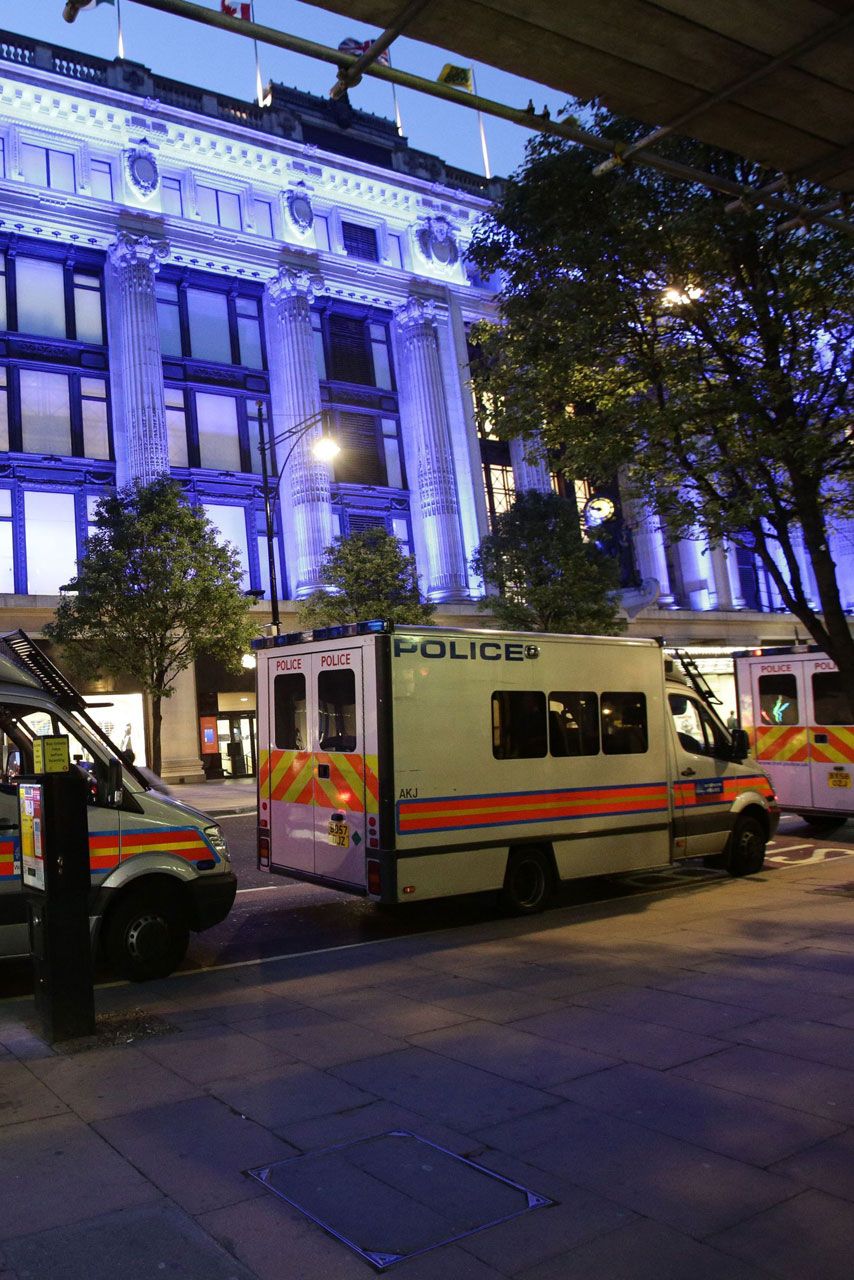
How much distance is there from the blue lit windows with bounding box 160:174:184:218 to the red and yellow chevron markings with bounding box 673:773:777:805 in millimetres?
30575

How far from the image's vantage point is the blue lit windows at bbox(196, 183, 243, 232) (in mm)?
35688

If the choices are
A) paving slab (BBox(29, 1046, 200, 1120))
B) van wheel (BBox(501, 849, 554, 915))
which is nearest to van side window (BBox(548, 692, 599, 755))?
van wheel (BBox(501, 849, 554, 915))

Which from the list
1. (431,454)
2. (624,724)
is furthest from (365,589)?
(624,724)

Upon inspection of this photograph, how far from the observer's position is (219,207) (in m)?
36.1

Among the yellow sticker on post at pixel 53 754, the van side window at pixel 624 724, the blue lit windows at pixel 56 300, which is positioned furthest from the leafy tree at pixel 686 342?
the blue lit windows at pixel 56 300

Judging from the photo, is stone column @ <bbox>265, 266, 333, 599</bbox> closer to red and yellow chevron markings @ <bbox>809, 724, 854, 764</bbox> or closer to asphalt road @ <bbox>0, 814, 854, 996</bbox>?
asphalt road @ <bbox>0, 814, 854, 996</bbox>

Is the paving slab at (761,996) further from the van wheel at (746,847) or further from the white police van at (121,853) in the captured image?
the van wheel at (746,847)

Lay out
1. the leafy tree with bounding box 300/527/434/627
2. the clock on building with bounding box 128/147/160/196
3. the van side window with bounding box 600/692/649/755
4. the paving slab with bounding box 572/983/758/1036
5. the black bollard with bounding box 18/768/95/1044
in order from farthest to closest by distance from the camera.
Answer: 1. the clock on building with bounding box 128/147/160/196
2. the leafy tree with bounding box 300/527/434/627
3. the van side window with bounding box 600/692/649/755
4. the paving slab with bounding box 572/983/758/1036
5. the black bollard with bounding box 18/768/95/1044

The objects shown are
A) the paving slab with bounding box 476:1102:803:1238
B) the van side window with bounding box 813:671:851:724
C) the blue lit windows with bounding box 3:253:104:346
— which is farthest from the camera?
the blue lit windows with bounding box 3:253:104:346

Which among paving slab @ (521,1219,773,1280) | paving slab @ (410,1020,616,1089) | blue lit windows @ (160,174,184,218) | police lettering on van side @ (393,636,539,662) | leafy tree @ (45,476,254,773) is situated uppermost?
blue lit windows @ (160,174,184,218)

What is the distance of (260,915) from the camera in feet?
36.4

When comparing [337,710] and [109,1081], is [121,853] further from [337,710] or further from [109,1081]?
[337,710]

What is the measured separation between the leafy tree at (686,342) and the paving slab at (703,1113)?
21.0ft

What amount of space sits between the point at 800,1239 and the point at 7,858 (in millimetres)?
5955
